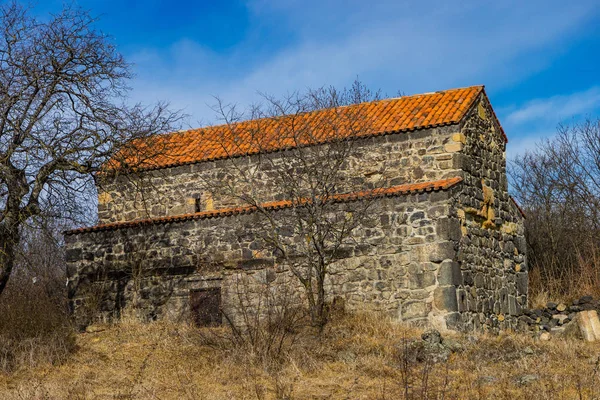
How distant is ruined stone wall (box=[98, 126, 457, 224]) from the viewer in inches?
649

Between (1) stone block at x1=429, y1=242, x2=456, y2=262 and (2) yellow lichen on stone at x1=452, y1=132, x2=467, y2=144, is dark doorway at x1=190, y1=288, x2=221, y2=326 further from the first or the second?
(2) yellow lichen on stone at x1=452, y1=132, x2=467, y2=144

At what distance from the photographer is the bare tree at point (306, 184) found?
15516 millimetres

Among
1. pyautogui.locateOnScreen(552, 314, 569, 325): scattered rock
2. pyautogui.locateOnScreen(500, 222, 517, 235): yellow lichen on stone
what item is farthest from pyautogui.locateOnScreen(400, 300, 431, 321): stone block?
pyautogui.locateOnScreen(552, 314, 569, 325): scattered rock

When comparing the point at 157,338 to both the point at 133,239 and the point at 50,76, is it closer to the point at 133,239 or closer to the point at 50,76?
the point at 133,239

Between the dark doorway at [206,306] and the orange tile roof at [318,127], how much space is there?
313 cm

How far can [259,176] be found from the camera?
17.9 meters

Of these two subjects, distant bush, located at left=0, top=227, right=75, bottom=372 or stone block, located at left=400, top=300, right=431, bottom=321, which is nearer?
distant bush, located at left=0, top=227, right=75, bottom=372

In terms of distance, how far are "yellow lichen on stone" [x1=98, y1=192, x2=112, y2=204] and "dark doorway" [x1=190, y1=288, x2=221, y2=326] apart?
403 centimetres

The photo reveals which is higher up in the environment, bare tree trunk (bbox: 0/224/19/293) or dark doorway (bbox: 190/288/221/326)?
bare tree trunk (bbox: 0/224/19/293)

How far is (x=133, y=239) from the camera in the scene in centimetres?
1770

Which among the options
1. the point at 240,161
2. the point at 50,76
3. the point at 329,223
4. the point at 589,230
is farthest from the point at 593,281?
the point at 50,76

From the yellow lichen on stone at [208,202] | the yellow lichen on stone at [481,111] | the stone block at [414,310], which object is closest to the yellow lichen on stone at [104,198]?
the yellow lichen on stone at [208,202]

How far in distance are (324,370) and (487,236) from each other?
6.66 meters

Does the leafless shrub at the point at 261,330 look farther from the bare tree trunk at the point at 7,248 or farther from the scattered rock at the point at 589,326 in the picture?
the scattered rock at the point at 589,326
